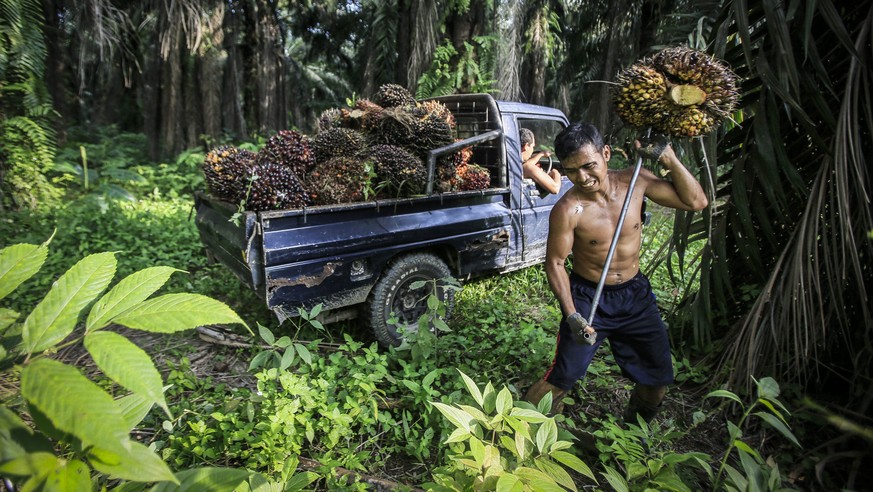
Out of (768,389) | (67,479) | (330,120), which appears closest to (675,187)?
(768,389)

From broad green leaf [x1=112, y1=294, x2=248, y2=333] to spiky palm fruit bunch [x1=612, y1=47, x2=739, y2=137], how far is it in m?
1.84

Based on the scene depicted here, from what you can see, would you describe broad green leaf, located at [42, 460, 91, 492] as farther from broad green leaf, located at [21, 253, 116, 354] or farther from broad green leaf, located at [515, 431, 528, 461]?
broad green leaf, located at [515, 431, 528, 461]

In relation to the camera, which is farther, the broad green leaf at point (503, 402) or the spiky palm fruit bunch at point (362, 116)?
the spiky palm fruit bunch at point (362, 116)

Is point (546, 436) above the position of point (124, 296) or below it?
below

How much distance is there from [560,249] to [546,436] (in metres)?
1.10

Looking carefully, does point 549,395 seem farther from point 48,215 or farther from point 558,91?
point 558,91

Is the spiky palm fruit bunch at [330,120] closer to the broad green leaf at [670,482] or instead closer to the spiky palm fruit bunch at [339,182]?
the spiky palm fruit bunch at [339,182]

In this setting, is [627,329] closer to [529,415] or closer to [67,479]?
[529,415]

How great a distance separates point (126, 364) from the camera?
2.20 ft

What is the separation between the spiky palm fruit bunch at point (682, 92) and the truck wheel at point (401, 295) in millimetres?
1901

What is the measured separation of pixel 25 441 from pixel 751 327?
3.14 metres

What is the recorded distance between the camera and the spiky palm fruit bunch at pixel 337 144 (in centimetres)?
350

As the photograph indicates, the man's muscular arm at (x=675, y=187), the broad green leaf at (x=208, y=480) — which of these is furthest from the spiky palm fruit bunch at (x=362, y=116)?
the broad green leaf at (x=208, y=480)

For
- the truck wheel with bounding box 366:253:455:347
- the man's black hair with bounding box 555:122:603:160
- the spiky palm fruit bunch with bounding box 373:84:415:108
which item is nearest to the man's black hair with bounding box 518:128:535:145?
the spiky palm fruit bunch with bounding box 373:84:415:108
